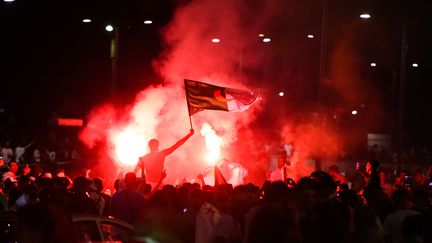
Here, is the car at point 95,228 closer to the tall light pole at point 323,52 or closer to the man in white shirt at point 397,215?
the man in white shirt at point 397,215

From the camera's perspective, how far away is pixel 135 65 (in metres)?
42.2

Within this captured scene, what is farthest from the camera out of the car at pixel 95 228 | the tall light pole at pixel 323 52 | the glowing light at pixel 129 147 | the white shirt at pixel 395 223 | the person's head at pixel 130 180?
the tall light pole at pixel 323 52

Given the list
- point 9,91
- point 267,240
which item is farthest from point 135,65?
point 267,240

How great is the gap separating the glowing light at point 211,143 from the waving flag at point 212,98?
3.00 metres

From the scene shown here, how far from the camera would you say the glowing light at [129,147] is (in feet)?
61.6

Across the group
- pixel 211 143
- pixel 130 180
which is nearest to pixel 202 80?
pixel 211 143

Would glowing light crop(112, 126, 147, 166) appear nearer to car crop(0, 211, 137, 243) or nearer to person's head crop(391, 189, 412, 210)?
car crop(0, 211, 137, 243)

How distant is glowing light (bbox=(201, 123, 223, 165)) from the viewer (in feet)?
61.8

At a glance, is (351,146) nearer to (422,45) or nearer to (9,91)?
(422,45)

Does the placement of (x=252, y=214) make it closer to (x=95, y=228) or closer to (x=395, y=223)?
(x=95, y=228)

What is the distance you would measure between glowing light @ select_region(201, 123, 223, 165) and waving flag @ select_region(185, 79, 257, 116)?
300 cm

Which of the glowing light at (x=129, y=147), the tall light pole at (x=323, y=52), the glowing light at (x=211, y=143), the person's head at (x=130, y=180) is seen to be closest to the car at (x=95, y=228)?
the person's head at (x=130, y=180)

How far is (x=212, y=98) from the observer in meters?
15.0

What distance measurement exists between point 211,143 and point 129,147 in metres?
1.98
